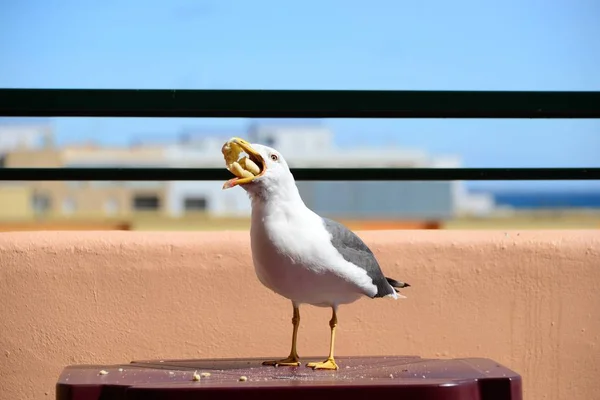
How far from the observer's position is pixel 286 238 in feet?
5.10

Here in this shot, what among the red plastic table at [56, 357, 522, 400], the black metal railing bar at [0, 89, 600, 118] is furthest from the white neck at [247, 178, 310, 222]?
the black metal railing bar at [0, 89, 600, 118]

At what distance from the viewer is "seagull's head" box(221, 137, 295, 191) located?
152 centimetres

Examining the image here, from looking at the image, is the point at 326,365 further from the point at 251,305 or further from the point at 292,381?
the point at 251,305

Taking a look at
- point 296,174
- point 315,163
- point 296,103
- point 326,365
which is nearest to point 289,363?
point 326,365

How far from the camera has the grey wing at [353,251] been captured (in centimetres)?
161

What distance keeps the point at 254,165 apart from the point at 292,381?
0.33 m

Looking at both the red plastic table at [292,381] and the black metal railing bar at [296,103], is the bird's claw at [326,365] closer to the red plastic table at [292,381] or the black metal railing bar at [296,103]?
the red plastic table at [292,381]

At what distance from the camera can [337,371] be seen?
1585 mm

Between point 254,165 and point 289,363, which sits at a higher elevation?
point 254,165

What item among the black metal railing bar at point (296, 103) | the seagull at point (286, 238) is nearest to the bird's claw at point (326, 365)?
the seagull at point (286, 238)

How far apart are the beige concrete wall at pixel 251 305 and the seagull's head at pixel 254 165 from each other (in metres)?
0.55

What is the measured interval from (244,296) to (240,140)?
2.09 feet

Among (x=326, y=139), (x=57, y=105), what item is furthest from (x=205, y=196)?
(x=57, y=105)

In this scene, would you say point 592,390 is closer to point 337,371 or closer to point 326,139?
point 337,371
